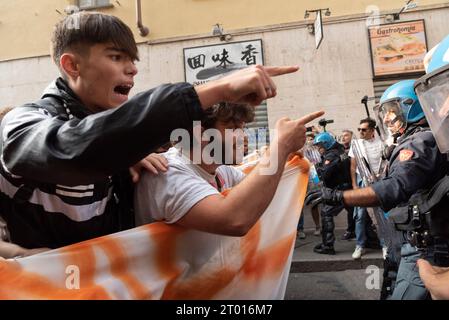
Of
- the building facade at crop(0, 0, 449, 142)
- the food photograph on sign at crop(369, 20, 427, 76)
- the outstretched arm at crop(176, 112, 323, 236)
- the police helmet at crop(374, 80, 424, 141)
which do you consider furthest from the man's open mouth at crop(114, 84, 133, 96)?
the food photograph on sign at crop(369, 20, 427, 76)

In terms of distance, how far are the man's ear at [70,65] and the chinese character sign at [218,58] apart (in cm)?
844

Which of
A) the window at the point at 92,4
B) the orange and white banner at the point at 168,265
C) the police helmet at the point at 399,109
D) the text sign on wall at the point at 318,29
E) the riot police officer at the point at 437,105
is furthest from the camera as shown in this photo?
the window at the point at 92,4

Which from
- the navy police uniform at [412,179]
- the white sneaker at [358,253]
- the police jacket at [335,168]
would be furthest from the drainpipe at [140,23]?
the navy police uniform at [412,179]

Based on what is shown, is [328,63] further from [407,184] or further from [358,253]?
[407,184]

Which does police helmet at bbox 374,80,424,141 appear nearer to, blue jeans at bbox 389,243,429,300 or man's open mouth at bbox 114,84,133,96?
blue jeans at bbox 389,243,429,300

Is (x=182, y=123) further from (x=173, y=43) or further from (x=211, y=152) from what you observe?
(x=173, y=43)

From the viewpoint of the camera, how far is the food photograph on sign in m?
8.96

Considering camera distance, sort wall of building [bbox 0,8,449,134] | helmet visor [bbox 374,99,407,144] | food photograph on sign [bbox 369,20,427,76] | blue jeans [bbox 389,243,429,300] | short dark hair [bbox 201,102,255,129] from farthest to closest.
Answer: wall of building [bbox 0,8,449,134]
food photograph on sign [bbox 369,20,427,76]
helmet visor [bbox 374,99,407,144]
blue jeans [bbox 389,243,429,300]
short dark hair [bbox 201,102,255,129]

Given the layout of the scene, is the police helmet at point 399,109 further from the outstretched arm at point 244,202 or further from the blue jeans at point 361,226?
the blue jeans at point 361,226

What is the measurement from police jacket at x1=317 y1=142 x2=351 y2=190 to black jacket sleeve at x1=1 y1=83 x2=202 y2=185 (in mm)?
4732

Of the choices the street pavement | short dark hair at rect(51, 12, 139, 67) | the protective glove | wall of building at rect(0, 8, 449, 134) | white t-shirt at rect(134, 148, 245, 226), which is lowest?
the street pavement

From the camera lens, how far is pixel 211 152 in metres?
1.58

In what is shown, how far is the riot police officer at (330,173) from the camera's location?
17.9 ft
